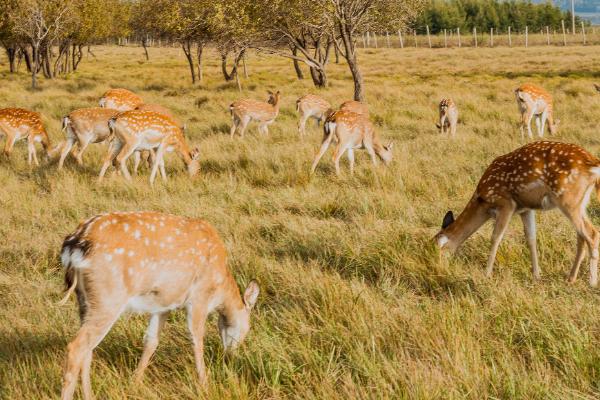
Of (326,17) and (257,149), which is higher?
(326,17)

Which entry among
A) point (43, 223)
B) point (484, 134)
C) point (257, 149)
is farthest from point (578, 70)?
point (43, 223)

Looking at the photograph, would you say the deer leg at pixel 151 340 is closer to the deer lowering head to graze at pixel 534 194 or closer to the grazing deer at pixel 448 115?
the deer lowering head to graze at pixel 534 194

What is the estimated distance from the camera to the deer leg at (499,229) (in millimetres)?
5566

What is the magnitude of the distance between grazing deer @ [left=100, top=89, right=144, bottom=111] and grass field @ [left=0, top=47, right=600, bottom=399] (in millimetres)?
3941

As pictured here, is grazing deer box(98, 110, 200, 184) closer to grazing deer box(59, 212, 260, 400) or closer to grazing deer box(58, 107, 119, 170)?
grazing deer box(58, 107, 119, 170)

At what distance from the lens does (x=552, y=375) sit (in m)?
Answer: 3.65

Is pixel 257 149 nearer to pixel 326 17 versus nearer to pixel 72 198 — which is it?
pixel 72 198

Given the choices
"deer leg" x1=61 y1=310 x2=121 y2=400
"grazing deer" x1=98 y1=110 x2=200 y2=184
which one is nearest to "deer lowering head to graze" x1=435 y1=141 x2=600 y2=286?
"deer leg" x1=61 y1=310 x2=121 y2=400

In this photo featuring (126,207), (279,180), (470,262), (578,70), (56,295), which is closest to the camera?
(56,295)

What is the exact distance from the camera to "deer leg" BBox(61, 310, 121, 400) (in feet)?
11.5

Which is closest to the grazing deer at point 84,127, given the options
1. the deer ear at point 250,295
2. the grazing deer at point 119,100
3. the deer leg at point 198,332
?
the grazing deer at point 119,100

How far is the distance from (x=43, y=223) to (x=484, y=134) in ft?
33.0

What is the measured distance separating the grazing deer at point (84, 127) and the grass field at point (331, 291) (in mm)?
590

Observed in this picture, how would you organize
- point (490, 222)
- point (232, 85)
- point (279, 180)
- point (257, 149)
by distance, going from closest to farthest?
point (490, 222)
point (279, 180)
point (257, 149)
point (232, 85)
